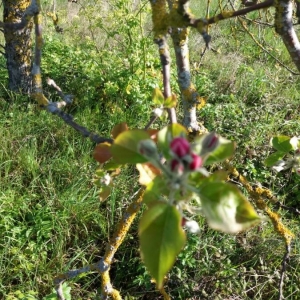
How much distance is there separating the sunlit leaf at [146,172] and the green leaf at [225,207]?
4.5 inches

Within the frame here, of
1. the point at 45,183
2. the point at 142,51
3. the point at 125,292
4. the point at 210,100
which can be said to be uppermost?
the point at 142,51

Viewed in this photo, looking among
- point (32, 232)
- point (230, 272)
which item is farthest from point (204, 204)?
point (32, 232)

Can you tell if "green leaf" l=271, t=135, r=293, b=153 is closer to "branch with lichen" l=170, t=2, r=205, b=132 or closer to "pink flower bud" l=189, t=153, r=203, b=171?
"branch with lichen" l=170, t=2, r=205, b=132

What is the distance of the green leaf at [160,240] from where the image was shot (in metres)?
0.34

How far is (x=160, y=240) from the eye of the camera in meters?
0.34

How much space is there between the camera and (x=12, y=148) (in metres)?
1.94

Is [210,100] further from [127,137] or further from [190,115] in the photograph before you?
[127,137]

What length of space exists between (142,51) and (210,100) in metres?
0.65

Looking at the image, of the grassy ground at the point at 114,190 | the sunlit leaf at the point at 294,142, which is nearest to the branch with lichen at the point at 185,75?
the sunlit leaf at the point at 294,142

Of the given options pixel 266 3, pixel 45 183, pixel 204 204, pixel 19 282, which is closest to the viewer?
pixel 204 204

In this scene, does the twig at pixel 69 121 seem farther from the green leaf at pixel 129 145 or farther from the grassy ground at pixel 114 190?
the grassy ground at pixel 114 190

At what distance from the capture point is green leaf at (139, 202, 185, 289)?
1.11ft

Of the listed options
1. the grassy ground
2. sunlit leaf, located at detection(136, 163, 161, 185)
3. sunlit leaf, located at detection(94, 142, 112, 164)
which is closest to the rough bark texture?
the grassy ground

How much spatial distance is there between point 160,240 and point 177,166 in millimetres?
69
